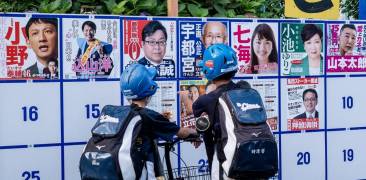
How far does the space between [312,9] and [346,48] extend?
0.56 metres

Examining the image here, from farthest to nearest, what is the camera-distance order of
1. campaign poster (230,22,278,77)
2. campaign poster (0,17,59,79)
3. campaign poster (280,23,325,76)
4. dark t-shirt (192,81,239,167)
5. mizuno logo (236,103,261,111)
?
campaign poster (280,23,325,76) < campaign poster (230,22,278,77) < campaign poster (0,17,59,79) < dark t-shirt (192,81,239,167) < mizuno logo (236,103,261,111)

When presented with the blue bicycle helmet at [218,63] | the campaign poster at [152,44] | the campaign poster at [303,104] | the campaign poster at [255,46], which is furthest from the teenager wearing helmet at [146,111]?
the campaign poster at [303,104]

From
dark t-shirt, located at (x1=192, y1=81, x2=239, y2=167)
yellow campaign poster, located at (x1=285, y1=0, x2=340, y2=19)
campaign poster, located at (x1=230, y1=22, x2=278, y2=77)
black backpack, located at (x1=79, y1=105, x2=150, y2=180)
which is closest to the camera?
black backpack, located at (x1=79, y1=105, x2=150, y2=180)

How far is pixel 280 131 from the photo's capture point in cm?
644

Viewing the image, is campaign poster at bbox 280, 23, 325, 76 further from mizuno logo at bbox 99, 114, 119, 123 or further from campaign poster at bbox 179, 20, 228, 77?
mizuno logo at bbox 99, 114, 119, 123

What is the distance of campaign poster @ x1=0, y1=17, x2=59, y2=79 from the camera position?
535cm

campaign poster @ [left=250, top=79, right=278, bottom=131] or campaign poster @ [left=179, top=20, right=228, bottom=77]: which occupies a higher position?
campaign poster @ [left=179, top=20, right=228, bottom=77]

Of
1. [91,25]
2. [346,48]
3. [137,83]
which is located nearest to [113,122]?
[137,83]

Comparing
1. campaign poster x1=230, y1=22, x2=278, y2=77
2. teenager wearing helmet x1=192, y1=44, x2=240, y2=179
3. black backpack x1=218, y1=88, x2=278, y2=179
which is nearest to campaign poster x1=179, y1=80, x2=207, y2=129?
campaign poster x1=230, y1=22, x2=278, y2=77

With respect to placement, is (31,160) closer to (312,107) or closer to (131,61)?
(131,61)

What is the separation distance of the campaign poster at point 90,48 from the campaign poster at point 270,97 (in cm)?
147

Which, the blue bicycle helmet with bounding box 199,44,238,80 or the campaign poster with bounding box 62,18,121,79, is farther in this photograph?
the campaign poster with bounding box 62,18,121,79

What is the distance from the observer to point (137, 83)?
185 inches

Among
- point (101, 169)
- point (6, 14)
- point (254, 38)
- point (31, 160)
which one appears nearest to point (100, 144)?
point (101, 169)
